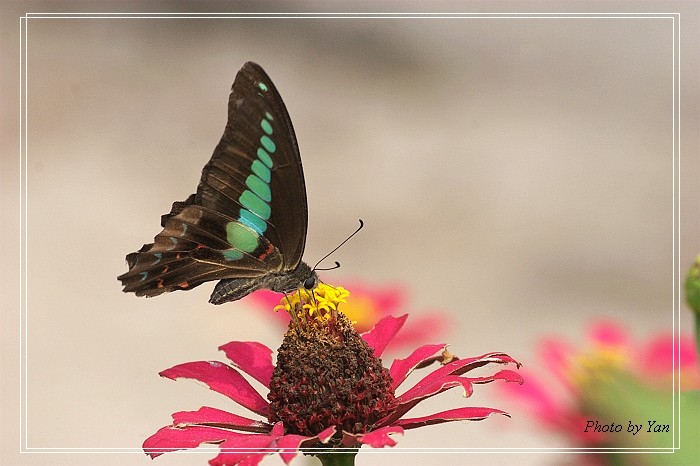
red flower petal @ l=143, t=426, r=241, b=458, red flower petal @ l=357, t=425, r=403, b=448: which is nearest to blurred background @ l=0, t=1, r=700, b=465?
red flower petal @ l=357, t=425, r=403, b=448

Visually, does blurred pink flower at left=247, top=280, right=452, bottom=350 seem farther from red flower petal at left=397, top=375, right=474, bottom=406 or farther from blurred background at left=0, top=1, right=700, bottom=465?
red flower petal at left=397, top=375, right=474, bottom=406

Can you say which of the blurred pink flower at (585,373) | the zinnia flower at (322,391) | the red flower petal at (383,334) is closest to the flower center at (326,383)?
the zinnia flower at (322,391)

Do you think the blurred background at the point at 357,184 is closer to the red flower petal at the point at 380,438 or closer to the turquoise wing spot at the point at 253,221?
the red flower petal at the point at 380,438

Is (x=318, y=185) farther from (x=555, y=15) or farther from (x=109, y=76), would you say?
(x=555, y=15)

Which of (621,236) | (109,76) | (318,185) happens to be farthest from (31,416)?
(318,185)

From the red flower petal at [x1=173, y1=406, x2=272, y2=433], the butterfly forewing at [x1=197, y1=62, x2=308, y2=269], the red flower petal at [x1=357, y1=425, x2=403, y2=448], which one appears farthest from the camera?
the butterfly forewing at [x1=197, y1=62, x2=308, y2=269]

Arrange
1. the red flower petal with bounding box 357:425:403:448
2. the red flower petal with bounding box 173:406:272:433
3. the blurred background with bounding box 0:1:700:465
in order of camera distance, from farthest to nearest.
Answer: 1. the blurred background with bounding box 0:1:700:465
2. the red flower petal with bounding box 173:406:272:433
3. the red flower petal with bounding box 357:425:403:448

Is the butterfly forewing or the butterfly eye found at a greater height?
the butterfly forewing
